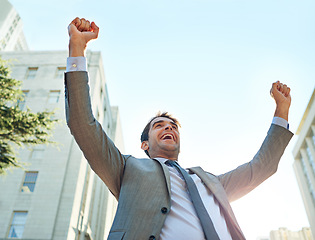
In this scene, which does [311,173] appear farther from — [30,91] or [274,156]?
[274,156]

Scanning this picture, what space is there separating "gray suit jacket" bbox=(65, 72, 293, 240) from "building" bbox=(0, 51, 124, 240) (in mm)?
15471

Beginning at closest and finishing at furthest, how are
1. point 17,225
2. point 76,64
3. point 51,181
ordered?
1. point 76,64
2. point 17,225
3. point 51,181

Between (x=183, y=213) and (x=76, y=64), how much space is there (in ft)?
4.05

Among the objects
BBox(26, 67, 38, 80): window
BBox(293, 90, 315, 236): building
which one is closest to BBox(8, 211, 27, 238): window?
BBox(26, 67, 38, 80): window

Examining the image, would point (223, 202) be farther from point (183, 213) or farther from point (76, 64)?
point (76, 64)

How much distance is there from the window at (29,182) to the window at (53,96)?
23.2 ft

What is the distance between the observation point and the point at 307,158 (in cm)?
3766

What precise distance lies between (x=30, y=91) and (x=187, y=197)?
27709mm

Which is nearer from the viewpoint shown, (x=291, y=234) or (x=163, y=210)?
(x=163, y=210)

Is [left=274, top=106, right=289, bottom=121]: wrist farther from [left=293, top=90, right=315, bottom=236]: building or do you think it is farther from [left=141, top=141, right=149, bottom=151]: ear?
[left=293, top=90, right=315, bottom=236]: building

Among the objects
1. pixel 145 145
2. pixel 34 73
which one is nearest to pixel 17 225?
pixel 34 73

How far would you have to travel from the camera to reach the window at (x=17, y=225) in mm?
19127

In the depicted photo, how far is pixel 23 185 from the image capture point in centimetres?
2141

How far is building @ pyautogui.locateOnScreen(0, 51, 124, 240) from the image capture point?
19.7 metres
